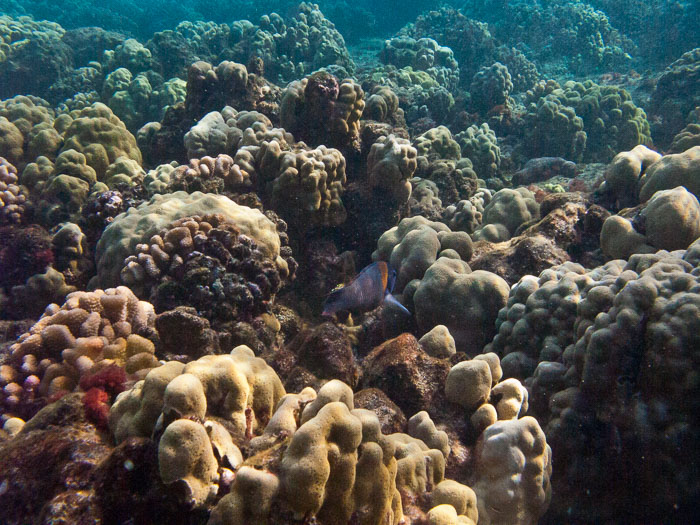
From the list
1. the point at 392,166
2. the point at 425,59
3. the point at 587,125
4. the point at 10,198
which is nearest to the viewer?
the point at 10,198

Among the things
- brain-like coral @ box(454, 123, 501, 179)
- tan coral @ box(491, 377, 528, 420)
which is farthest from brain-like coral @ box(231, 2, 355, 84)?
tan coral @ box(491, 377, 528, 420)

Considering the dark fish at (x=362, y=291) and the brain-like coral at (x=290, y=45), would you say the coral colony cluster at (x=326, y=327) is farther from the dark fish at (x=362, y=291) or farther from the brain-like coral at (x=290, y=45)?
the brain-like coral at (x=290, y=45)

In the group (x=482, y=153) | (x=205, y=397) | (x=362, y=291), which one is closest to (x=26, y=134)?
(x=362, y=291)

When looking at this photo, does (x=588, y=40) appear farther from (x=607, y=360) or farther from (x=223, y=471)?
(x=223, y=471)

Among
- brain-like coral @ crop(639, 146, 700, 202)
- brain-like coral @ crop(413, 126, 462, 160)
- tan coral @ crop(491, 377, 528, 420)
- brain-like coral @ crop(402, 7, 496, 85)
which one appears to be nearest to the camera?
tan coral @ crop(491, 377, 528, 420)

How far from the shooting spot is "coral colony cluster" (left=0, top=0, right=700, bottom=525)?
1.62 metres

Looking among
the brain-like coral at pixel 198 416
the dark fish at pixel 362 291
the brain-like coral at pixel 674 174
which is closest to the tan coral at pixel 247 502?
the brain-like coral at pixel 198 416

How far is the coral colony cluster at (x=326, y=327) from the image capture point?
63.8 inches

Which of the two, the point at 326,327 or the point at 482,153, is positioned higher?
the point at 482,153

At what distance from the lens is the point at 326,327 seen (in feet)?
10.6

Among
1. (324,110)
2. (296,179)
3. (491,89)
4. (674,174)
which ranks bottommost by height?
(296,179)

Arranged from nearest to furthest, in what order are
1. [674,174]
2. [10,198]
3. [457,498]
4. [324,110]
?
[457,498], [674,174], [10,198], [324,110]

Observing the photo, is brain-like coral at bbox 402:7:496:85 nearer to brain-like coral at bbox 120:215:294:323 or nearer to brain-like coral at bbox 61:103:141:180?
brain-like coral at bbox 61:103:141:180

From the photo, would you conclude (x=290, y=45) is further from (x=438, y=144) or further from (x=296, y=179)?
(x=296, y=179)
